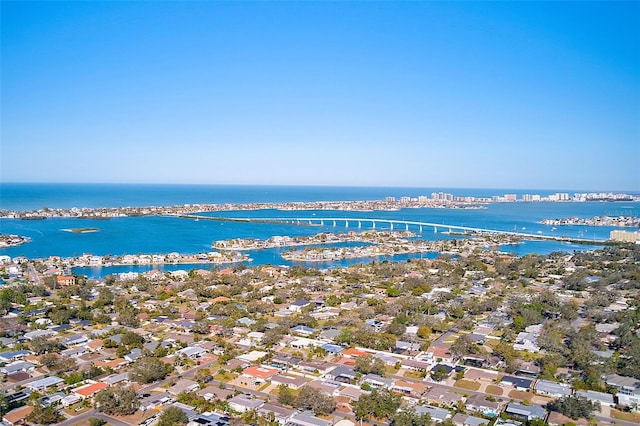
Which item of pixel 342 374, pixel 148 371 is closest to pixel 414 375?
pixel 342 374

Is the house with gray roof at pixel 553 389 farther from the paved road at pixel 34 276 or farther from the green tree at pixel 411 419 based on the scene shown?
the paved road at pixel 34 276

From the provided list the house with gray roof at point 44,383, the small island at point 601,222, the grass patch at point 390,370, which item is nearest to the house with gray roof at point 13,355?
the house with gray roof at point 44,383

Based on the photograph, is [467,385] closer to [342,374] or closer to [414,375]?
[414,375]

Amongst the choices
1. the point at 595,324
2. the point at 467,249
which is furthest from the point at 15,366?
the point at 467,249

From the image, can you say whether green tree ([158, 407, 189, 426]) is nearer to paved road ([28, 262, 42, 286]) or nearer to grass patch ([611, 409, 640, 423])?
grass patch ([611, 409, 640, 423])

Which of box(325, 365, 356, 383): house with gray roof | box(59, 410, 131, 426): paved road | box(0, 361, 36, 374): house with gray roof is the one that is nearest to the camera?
box(59, 410, 131, 426): paved road

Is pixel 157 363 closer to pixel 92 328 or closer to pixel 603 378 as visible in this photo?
pixel 92 328

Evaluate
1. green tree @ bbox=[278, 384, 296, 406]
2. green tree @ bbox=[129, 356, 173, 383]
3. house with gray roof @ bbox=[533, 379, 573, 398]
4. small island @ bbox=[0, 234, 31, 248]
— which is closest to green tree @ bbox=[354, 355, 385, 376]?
green tree @ bbox=[278, 384, 296, 406]
